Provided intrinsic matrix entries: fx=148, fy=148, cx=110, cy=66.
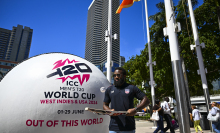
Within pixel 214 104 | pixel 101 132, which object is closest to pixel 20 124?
pixel 101 132

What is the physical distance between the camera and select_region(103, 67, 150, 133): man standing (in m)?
2.58

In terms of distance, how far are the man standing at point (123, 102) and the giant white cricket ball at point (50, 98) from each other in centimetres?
121

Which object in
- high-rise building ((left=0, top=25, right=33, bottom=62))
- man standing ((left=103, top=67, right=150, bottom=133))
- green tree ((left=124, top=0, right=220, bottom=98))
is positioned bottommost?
man standing ((left=103, top=67, right=150, bottom=133))

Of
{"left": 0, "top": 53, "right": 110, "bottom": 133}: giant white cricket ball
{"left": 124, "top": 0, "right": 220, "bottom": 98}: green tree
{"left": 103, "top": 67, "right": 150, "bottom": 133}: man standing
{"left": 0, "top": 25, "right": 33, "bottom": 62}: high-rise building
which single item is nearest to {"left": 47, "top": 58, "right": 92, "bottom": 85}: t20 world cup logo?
{"left": 0, "top": 53, "right": 110, "bottom": 133}: giant white cricket ball

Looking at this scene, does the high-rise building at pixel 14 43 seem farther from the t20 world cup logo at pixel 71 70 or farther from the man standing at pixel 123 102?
the man standing at pixel 123 102

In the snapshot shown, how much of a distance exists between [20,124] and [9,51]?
18035 cm

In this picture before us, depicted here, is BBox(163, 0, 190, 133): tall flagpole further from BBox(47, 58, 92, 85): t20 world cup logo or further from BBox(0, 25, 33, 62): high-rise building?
BBox(0, 25, 33, 62): high-rise building

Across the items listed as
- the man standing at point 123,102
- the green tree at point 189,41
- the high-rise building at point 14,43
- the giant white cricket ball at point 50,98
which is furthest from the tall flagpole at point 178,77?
the high-rise building at point 14,43

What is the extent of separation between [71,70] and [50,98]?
91cm

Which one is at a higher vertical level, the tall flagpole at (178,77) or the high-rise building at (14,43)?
the high-rise building at (14,43)

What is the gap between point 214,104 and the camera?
7.43m

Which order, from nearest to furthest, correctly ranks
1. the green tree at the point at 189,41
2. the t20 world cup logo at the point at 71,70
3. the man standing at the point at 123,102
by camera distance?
the man standing at the point at 123,102 < the t20 world cup logo at the point at 71,70 < the green tree at the point at 189,41

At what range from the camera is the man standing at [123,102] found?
8.46 feet

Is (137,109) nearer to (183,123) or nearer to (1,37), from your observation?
(183,123)
